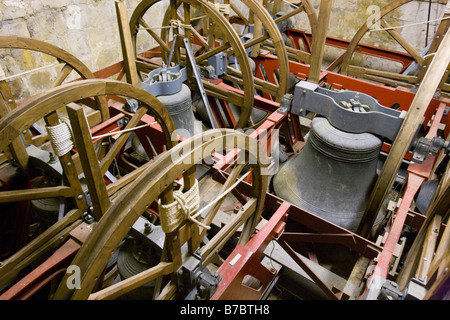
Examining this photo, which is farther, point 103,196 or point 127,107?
point 127,107

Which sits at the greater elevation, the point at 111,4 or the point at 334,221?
the point at 111,4

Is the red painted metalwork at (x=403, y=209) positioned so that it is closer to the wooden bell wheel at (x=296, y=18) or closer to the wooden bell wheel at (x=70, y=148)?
the wooden bell wheel at (x=70, y=148)

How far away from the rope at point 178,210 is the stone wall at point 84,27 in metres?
3.39

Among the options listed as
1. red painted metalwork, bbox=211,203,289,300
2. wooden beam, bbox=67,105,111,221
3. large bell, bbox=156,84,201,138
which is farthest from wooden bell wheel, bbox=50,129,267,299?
large bell, bbox=156,84,201,138

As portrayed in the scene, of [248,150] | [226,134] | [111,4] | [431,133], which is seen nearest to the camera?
[226,134]

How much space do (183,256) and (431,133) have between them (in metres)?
2.28

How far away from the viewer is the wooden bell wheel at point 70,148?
141cm

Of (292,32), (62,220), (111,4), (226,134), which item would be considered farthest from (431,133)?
(111,4)

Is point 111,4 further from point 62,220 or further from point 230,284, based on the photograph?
point 230,284

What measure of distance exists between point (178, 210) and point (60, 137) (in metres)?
0.85

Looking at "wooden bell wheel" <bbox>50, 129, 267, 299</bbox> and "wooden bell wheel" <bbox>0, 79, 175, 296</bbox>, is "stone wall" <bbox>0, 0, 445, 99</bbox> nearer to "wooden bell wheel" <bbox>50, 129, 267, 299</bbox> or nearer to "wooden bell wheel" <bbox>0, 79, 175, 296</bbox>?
"wooden bell wheel" <bbox>0, 79, 175, 296</bbox>

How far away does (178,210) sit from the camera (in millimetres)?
1151

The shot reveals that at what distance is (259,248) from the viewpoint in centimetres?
179

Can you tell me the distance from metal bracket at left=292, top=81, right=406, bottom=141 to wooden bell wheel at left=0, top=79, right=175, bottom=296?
1.12 metres
